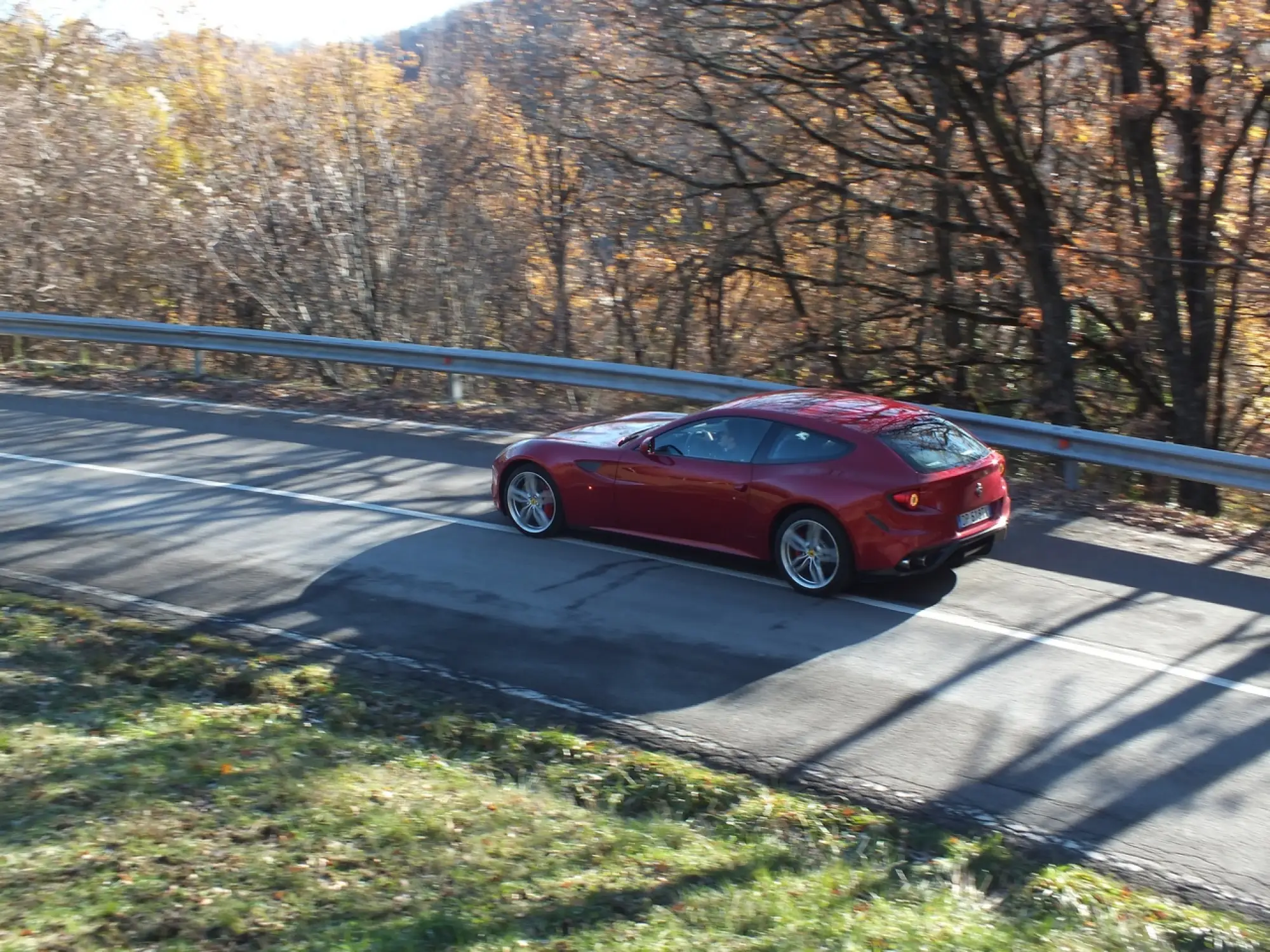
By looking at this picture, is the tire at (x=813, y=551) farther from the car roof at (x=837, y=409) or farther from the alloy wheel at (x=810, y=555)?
the car roof at (x=837, y=409)

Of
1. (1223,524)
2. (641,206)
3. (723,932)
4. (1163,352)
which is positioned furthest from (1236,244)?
(723,932)

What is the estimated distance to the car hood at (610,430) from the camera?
Result: 10.0 m

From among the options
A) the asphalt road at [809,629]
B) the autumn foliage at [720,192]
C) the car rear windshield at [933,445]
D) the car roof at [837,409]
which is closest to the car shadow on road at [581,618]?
the asphalt road at [809,629]

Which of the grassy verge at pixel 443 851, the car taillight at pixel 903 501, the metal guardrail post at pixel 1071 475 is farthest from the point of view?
the metal guardrail post at pixel 1071 475

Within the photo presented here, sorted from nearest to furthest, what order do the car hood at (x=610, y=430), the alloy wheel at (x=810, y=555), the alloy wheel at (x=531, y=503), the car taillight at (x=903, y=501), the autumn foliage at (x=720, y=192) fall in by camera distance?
the car taillight at (x=903, y=501)
the alloy wheel at (x=810, y=555)
the car hood at (x=610, y=430)
the alloy wheel at (x=531, y=503)
the autumn foliage at (x=720, y=192)

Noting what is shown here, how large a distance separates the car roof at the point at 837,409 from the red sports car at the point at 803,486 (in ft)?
0.05

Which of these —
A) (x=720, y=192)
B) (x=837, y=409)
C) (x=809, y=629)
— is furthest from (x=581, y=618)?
(x=720, y=192)

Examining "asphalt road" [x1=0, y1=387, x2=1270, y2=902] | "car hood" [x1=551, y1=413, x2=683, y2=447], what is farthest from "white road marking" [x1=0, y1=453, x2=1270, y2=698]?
"car hood" [x1=551, y1=413, x2=683, y2=447]

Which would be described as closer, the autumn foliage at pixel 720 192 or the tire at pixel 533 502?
the tire at pixel 533 502

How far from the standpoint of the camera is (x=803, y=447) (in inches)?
348

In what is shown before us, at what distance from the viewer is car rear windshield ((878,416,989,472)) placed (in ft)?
27.9

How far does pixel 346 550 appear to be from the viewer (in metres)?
9.76

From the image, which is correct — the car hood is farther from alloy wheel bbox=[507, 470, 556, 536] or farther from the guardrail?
the guardrail

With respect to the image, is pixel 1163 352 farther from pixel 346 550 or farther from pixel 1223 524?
pixel 346 550
